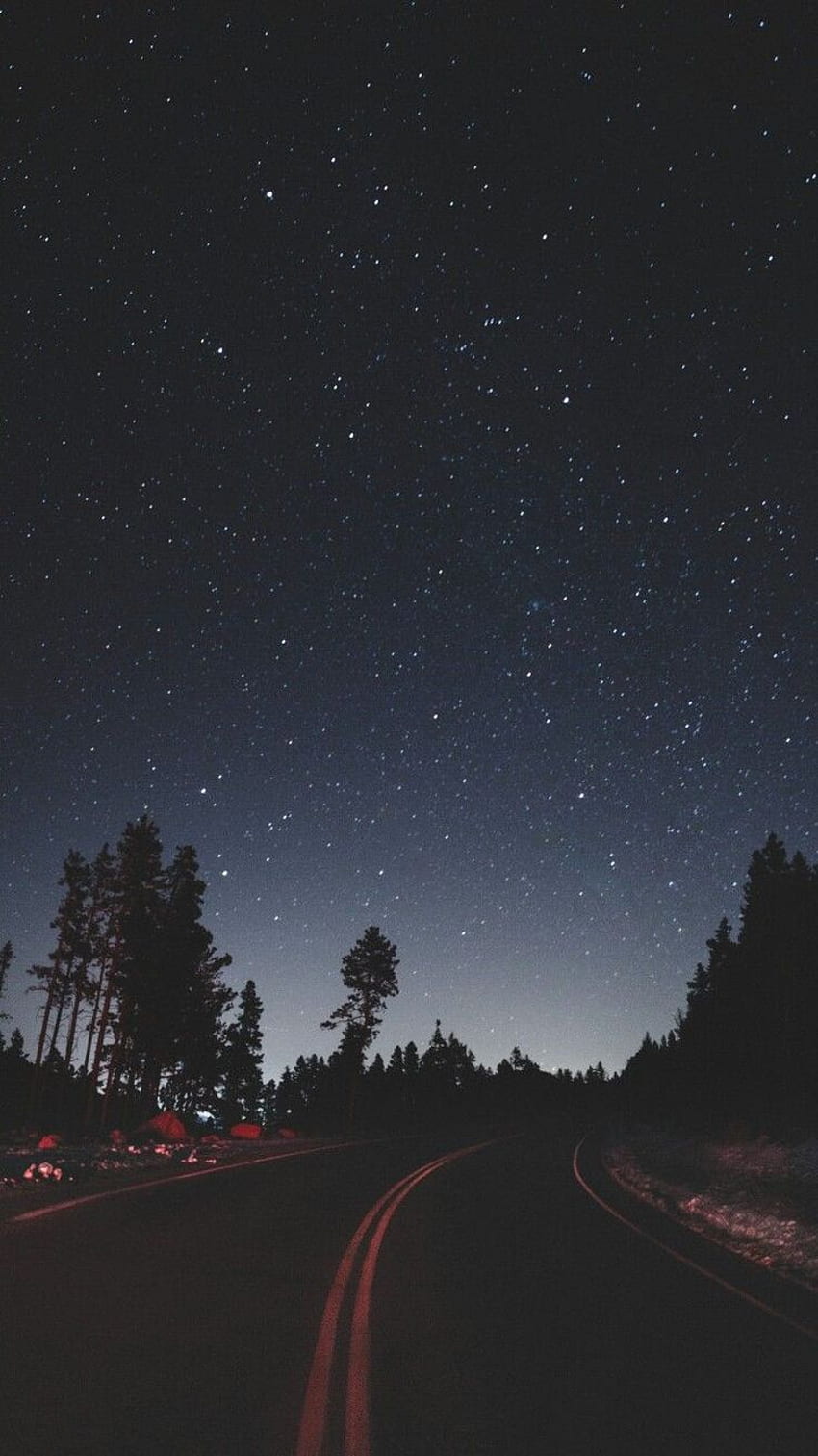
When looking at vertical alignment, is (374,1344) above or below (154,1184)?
below

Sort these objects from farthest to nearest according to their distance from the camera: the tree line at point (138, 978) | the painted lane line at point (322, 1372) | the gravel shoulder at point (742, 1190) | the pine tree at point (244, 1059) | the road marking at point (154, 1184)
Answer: the pine tree at point (244, 1059)
the tree line at point (138, 978)
the gravel shoulder at point (742, 1190)
the road marking at point (154, 1184)
the painted lane line at point (322, 1372)

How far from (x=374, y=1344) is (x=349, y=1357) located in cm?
44

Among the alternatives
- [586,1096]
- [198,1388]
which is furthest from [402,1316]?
[586,1096]

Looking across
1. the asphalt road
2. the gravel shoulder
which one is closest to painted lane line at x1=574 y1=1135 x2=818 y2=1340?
the asphalt road

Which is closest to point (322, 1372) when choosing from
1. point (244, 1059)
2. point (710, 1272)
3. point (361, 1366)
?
point (361, 1366)

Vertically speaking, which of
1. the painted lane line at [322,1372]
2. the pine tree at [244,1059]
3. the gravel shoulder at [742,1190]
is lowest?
the painted lane line at [322,1372]

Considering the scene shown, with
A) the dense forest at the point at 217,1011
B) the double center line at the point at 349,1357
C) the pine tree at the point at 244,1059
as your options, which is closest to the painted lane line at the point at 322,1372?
the double center line at the point at 349,1357

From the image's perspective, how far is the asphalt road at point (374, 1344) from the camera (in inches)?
191

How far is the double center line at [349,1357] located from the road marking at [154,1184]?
3843 mm

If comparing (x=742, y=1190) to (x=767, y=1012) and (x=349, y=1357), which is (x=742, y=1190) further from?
(x=767, y=1012)

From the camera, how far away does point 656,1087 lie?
10269 centimetres

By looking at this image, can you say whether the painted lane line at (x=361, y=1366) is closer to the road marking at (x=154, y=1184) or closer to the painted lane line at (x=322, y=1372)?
the painted lane line at (x=322, y=1372)

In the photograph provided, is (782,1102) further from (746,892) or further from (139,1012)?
(139,1012)

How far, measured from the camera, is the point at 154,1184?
1664cm
